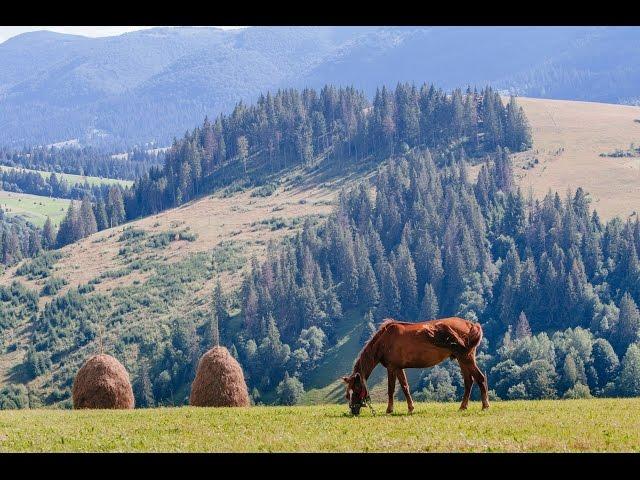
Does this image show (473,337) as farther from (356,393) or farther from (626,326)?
(626,326)

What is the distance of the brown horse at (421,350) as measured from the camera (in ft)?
91.8

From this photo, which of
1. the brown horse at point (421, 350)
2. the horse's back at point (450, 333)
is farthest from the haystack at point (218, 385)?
the horse's back at point (450, 333)

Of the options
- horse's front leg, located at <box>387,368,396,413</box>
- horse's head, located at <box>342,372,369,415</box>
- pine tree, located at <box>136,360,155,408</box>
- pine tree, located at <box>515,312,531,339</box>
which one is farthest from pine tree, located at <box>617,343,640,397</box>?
horse's head, located at <box>342,372,369,415</box>

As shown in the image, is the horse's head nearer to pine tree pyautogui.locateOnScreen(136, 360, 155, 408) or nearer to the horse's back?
the horse's back

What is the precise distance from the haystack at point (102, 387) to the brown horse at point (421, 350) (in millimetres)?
13795

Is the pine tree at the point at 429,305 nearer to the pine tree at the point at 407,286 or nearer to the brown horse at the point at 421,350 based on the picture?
the pine tree at the point at 407,286

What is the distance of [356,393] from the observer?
28250 millimetres

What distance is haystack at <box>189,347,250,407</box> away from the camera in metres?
38.8

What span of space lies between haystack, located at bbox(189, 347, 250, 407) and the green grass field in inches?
314

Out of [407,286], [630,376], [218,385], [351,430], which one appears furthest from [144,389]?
[351,430]

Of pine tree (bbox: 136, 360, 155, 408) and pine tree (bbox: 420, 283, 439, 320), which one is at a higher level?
pine tree (bbox: 420, 283, 439, 320)

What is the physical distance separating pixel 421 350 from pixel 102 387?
15.7 m
